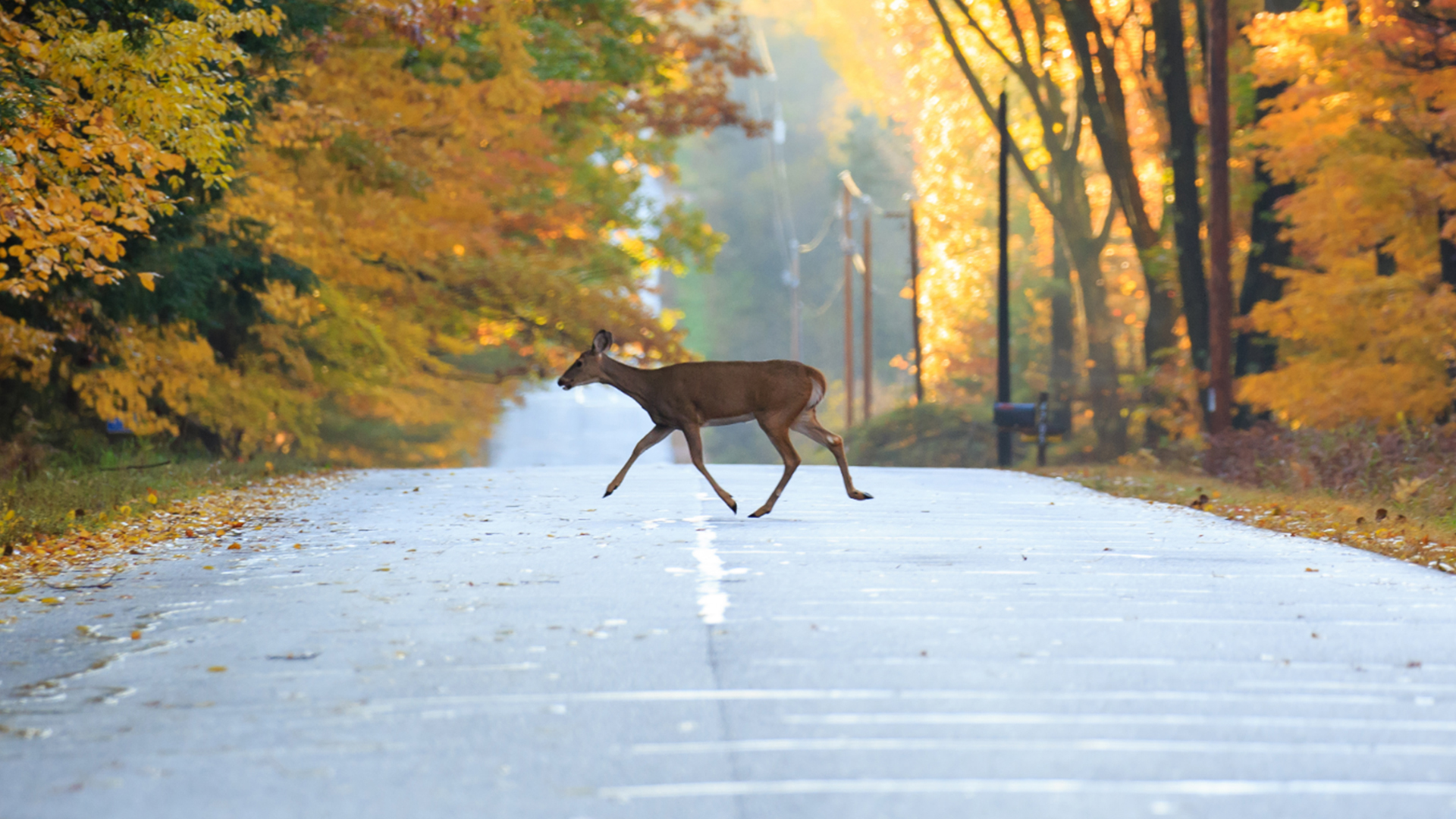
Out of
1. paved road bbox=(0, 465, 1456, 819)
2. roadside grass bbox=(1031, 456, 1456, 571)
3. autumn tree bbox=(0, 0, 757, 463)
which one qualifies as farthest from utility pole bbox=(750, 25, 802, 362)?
paved road bbox=(0, 465, 1456, 819)

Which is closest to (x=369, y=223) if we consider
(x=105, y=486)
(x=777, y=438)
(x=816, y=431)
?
(x=105, y=486)

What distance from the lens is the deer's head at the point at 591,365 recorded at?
52.2 ft

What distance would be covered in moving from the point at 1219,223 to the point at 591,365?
12.7 metres

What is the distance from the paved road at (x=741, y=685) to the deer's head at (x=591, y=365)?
3.29 metres

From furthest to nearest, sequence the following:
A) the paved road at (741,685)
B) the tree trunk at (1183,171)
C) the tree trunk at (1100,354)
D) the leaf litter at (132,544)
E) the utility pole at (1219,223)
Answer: the tree trunk at (1100,354) → the tree trunk at (1183,171) → the utility pole at (1219,223) → the leaf litter at (132,544) → the paved road at (741,685)

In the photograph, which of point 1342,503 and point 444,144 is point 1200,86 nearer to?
point 444,144

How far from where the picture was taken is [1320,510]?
659 inches

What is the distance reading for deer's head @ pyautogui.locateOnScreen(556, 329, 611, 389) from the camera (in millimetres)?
15914

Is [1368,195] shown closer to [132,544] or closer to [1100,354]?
[132,544]

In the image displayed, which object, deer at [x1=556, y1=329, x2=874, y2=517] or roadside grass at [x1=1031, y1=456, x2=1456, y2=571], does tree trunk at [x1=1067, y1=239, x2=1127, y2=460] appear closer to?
roadside grass at [x1=1031, y1=456, x2=1456, y2=571]

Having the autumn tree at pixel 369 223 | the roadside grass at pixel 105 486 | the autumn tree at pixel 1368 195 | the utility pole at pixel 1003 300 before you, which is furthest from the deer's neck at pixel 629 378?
the utility pole at pixel 1003 300

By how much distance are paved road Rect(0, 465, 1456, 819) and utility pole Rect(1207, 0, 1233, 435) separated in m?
13.1

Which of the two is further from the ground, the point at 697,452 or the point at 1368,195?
the point at 1368,195

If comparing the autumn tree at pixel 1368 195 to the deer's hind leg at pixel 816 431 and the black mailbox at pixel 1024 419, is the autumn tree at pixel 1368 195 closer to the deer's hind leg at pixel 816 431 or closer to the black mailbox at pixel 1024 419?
the black mailbox at pixel 1024 419
